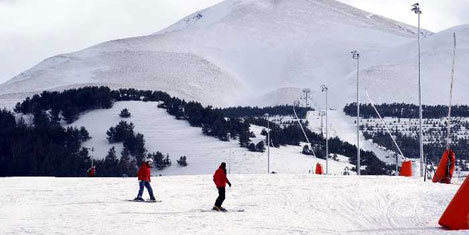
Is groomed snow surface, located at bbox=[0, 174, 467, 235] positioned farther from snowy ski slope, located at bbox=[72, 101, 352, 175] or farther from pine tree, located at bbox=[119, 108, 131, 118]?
pine tree, located at bbox=[119, 108, 131, 118]

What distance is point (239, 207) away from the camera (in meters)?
21.0

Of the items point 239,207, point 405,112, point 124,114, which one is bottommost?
point 239,207

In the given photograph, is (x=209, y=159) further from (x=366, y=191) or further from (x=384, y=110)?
(x=384, y=110)

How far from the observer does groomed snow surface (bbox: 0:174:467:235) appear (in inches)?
635

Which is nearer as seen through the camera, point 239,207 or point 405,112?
point 239,207

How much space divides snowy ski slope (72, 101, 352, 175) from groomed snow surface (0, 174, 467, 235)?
32.1 m

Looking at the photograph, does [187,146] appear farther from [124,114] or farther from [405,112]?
[405,112]

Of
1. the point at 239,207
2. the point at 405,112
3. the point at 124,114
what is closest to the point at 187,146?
the point at 124,114

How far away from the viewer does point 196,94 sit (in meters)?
173

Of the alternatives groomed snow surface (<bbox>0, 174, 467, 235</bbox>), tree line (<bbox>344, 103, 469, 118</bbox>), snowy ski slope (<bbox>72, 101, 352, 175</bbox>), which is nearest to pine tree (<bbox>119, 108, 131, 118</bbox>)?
snowy ski slope (<bbox>72, 101, 352, 175</bbox>)

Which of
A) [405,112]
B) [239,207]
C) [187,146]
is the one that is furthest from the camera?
[405,112]

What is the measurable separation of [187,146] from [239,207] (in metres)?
48.5

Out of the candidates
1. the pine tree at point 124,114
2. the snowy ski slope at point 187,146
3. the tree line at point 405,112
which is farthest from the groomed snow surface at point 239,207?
the tree line at point 405,112

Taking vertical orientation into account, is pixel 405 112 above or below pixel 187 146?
above
